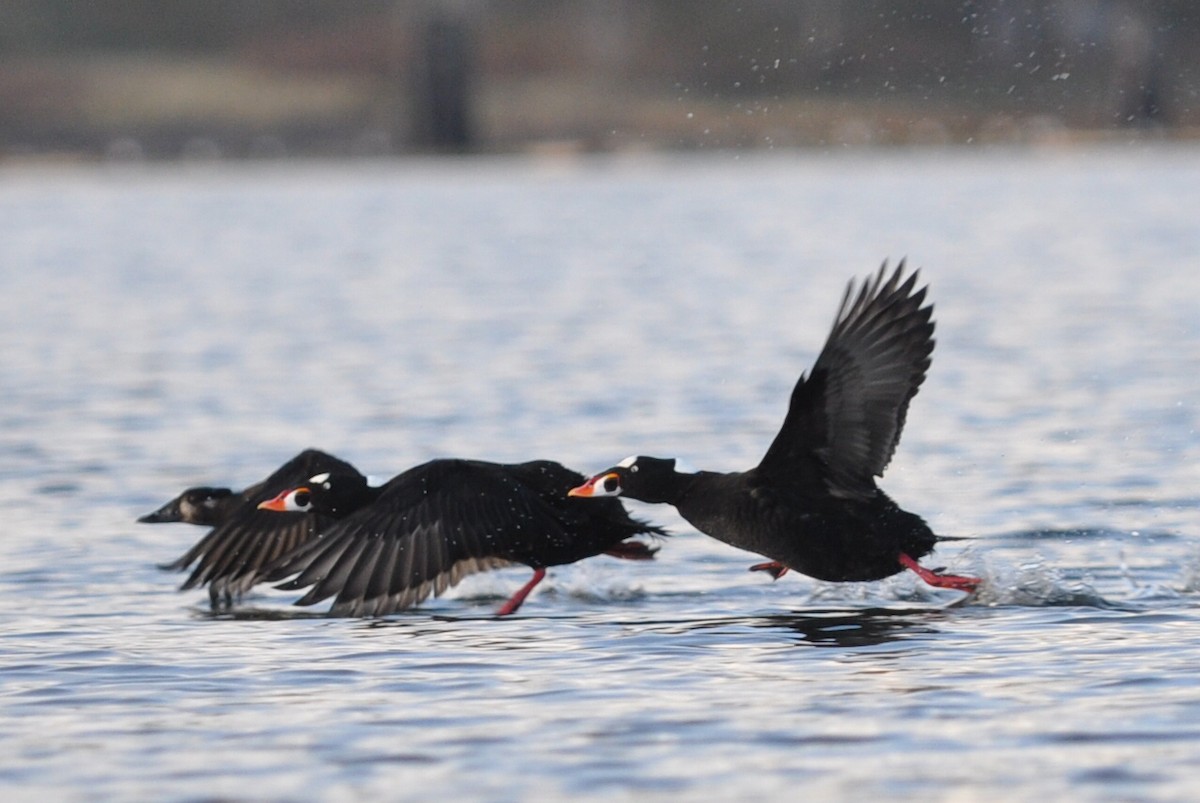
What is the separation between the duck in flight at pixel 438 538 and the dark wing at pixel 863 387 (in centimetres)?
106

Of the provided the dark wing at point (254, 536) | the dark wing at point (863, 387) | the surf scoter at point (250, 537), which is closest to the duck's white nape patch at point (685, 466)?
the surf scoter at point (250, 537)

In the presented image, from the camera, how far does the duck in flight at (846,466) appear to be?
32.1 ft

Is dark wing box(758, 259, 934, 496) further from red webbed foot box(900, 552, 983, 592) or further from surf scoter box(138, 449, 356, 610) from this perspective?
surf scoter box(138, 449, 356, 610)

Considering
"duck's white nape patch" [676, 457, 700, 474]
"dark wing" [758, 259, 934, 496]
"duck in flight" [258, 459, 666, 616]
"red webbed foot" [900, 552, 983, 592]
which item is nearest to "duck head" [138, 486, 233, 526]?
"duck in flight" [258, 459, 666, 616]

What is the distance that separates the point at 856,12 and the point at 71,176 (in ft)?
153

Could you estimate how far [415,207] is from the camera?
216ft

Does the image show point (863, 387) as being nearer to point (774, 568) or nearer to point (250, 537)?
point (774, 568)

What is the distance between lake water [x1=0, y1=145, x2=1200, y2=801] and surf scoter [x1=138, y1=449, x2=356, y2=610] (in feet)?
A: 0.59

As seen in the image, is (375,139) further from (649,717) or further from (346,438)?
(649,717)

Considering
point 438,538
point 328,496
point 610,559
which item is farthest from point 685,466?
point 438,538

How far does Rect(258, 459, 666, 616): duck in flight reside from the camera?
33.1ft

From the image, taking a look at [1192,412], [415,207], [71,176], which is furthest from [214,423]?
[71,176]

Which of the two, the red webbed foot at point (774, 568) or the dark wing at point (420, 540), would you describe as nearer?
the dark wing at point (420, 540)

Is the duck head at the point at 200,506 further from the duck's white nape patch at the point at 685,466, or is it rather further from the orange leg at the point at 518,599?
the duck's white nape patch at the point at 685,466
